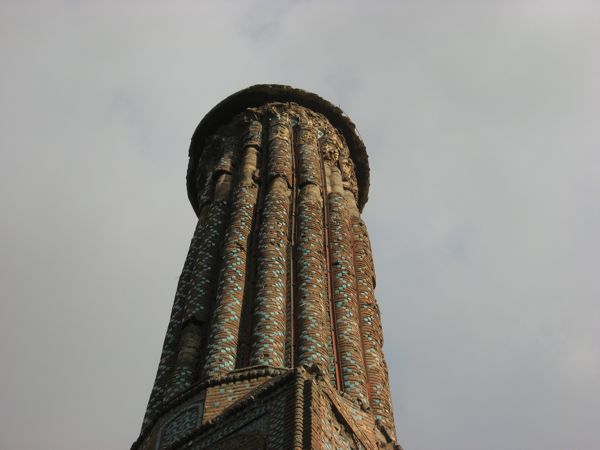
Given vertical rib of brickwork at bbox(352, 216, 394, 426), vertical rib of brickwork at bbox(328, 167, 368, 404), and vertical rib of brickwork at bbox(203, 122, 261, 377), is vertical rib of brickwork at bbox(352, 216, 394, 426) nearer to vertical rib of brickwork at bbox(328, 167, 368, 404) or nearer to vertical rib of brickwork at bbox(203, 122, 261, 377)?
vertical rib of brickwork at bbox(328, 167, 368, 404)

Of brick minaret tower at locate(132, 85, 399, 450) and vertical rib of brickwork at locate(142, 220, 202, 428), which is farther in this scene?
vertical rib of brickwork at locate(142, 220, 202, 428)

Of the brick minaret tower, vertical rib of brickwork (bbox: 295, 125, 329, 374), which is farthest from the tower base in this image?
vertical rib of brickwork (bbox: 295, 125, 329, 374)

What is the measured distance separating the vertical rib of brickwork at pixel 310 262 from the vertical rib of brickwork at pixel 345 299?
0.72ft

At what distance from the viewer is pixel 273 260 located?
13.4m

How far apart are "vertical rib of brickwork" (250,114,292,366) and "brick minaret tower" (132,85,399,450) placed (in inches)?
1.0

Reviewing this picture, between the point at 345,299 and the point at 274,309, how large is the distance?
1.32 m

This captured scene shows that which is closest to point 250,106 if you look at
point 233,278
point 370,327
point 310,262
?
point 310,262

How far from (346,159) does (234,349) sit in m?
7.55

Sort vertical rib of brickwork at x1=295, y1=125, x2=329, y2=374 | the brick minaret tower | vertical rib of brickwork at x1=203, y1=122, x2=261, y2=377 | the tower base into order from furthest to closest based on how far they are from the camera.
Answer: vertical rib of brickwork at x1=295, y1=125, x2=329, y2=374 → vertical rib of brickwork at x1=203, y1=122, x2=261, y2=377 → the brick minaret tower → the tower base

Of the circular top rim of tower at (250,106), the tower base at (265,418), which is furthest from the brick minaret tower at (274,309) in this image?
the circular top rim of tower at (250,106)

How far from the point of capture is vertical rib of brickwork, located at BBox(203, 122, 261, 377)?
11570 mm

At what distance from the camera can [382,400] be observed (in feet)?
38.2

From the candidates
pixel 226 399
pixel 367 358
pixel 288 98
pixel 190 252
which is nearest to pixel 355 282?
pixel 367 358

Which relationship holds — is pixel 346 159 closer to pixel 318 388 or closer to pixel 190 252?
pixel 190 252
